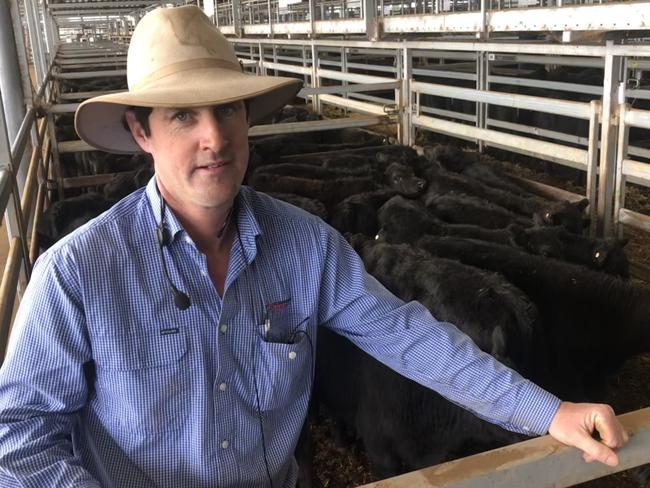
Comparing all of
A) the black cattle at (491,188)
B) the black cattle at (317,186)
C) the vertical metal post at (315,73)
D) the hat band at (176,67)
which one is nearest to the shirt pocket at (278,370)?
the hat band at (176,67)

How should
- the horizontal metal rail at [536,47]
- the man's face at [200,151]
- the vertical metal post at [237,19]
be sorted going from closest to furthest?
1. the man's face at [200,151]
2. the horizontal metal rail at [536,47]
3. the vertical metal post at [237,19]

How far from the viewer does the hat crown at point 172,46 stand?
1675mm

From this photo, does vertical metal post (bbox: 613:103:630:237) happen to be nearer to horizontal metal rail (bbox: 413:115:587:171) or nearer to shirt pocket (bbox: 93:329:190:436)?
horizontal metal rail (bbox: 413:115:587:171)

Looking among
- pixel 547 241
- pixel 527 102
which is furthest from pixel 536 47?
pixel 547 241

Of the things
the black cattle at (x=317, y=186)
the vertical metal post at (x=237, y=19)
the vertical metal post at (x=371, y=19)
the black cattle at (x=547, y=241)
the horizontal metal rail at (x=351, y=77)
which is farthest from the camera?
the vertical metal post at (x=237, y=19)

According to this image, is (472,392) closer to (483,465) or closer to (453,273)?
(483,465)

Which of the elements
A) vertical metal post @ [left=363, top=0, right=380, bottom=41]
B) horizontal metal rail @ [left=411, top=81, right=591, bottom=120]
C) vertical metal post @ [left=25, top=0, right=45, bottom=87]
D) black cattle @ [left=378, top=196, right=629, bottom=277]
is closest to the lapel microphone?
black cattle @ [left=378, top=196, right=629, bottom=277]

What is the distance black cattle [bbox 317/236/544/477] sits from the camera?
9.98ft

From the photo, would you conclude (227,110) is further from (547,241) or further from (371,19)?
(371,19)

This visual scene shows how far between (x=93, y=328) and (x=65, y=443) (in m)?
0.27

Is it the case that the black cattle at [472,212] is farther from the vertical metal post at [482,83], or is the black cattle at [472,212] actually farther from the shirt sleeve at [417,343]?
the vertical metal post at [482,83]

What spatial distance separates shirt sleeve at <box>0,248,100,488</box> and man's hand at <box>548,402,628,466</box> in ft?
3.40

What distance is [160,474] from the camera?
1.66 m

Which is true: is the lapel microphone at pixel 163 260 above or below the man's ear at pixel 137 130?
below
